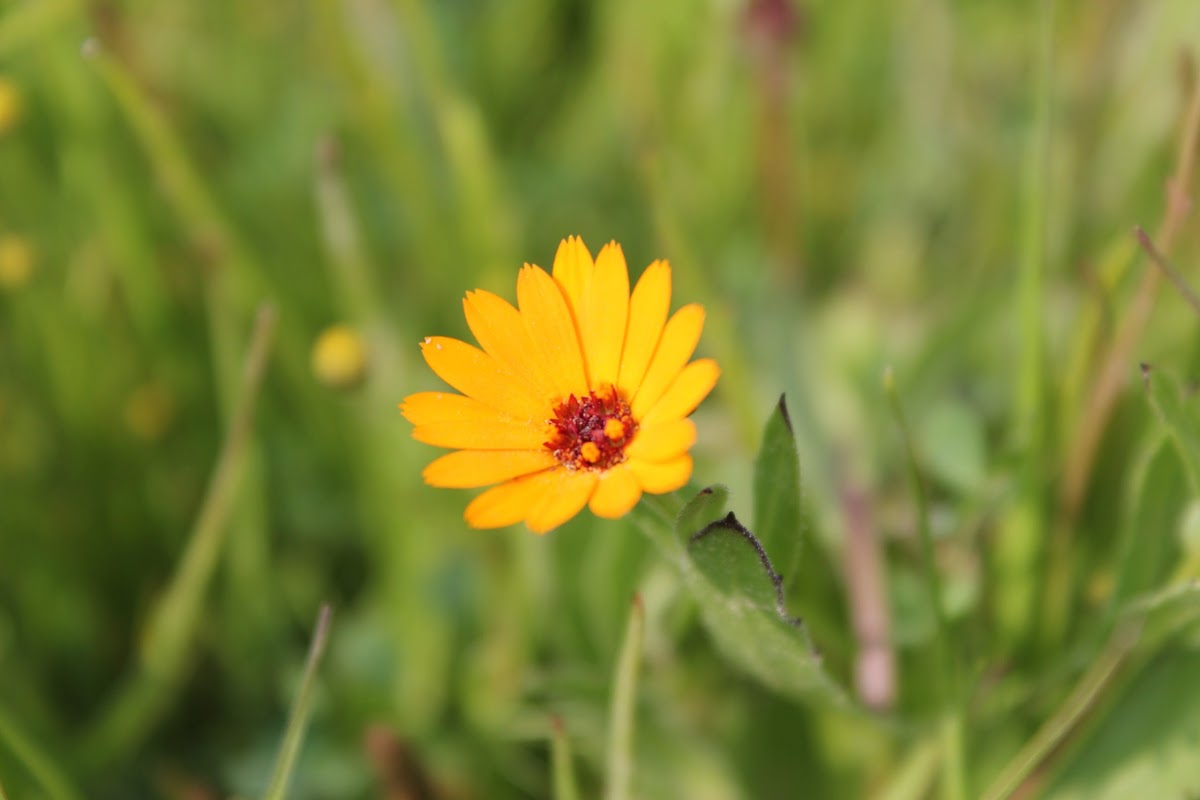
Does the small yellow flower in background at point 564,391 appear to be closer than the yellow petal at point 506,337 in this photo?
Yes

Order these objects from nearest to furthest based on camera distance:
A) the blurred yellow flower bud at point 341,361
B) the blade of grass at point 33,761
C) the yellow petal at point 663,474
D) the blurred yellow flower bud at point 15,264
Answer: the yellow petal at point 663,474 → the blade of grass at point 33,761 → the blurred yellow flower bud at point 341,361 → the blurred yellow flower bud at point 15,264

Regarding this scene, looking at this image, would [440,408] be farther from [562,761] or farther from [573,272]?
[562,761]

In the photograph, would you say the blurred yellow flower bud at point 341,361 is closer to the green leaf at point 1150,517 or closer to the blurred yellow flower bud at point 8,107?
the blurred yellow flower bud at point 8,107

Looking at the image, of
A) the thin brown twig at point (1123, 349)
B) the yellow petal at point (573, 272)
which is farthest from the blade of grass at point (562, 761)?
the thin brown twig at point (1123, 349)

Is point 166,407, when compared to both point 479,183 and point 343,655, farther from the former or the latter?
point 479,183

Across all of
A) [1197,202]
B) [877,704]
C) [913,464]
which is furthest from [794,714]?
[1197,202]
